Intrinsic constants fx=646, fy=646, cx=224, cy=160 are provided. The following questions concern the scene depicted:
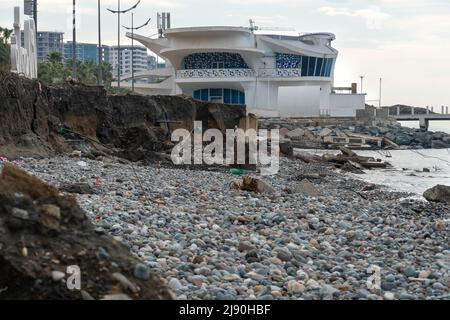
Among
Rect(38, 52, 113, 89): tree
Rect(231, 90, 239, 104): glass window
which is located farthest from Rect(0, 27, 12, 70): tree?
Rect(231, 90, 239, 104): glass window

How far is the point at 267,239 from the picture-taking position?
8.22m

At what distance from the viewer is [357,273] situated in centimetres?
678

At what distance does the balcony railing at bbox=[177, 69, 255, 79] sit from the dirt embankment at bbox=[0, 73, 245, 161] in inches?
1514

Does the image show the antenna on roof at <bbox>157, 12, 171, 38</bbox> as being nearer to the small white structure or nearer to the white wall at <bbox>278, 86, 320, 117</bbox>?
the white wall at <bbox>278, 86, 320, 117</bbox>

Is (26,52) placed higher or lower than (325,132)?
higher

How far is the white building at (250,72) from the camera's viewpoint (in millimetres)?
73375

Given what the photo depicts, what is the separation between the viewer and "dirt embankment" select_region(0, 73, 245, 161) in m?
17.9

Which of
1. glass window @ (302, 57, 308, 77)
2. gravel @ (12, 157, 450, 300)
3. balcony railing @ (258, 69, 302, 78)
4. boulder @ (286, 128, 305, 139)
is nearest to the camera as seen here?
gravel @ (12, 157, 450, 300)

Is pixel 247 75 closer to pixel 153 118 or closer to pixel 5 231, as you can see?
pixel 153 118

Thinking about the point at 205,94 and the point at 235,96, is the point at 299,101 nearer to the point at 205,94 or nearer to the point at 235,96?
the point at 235,96

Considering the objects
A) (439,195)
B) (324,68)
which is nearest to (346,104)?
(324,68)

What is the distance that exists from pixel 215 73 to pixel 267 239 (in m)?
66.0
